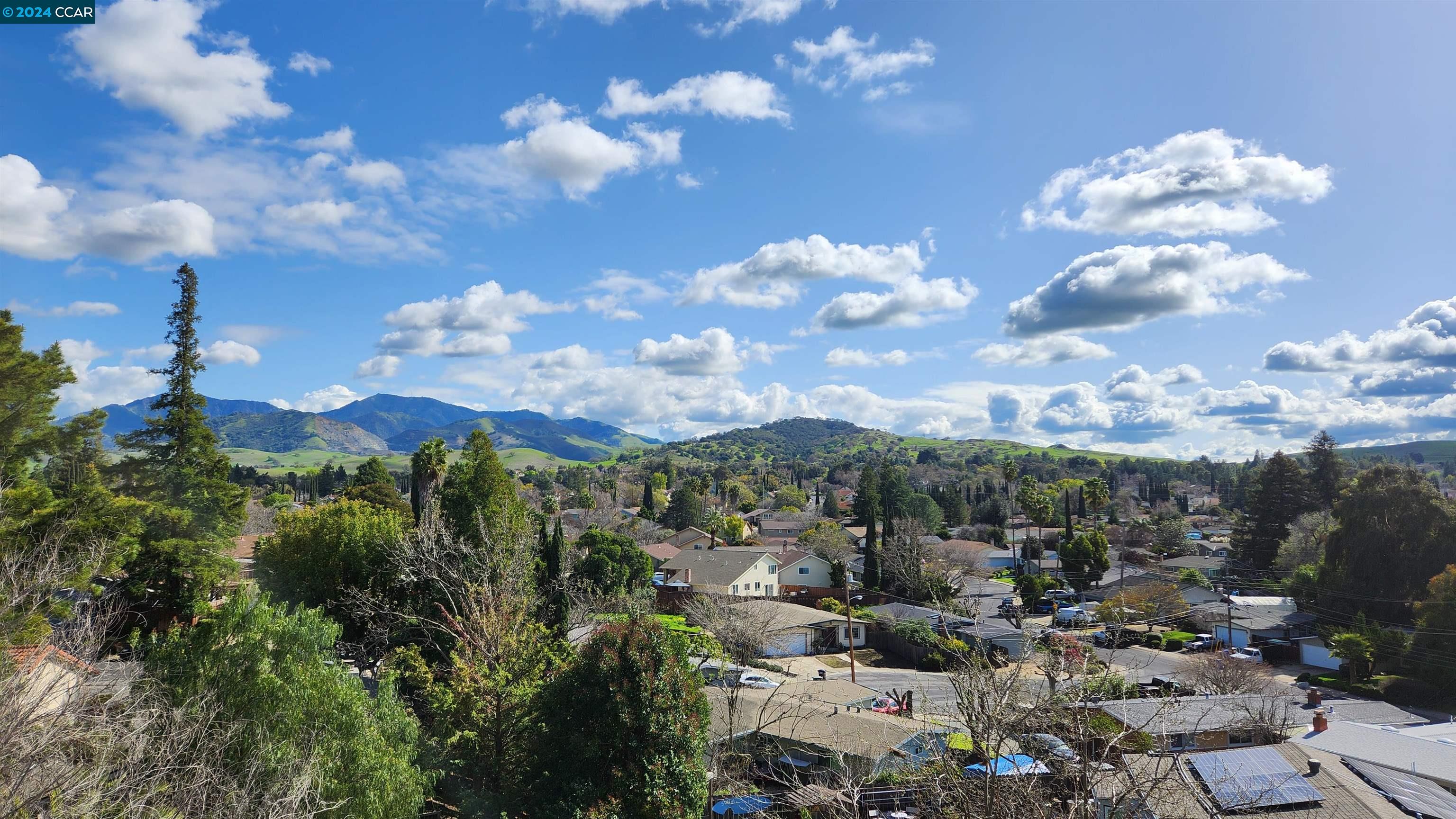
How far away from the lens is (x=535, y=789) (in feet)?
44.3

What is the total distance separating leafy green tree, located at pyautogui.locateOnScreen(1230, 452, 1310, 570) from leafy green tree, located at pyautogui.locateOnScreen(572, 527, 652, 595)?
166 ft

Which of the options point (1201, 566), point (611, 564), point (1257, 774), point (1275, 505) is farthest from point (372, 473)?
point (1275, 505)

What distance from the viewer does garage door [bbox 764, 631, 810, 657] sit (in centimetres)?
4044

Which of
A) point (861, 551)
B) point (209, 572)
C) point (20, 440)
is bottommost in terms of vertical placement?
point (861, 551)

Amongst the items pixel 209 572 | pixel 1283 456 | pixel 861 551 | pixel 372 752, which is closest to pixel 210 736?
pixel 372 752

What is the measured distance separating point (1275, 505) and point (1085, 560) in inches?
639

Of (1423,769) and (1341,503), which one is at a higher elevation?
(1341,503)

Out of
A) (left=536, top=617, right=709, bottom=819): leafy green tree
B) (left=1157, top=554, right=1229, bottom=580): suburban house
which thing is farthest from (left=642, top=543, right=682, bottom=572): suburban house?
(left=536, top=617, right=709, bottom=819): leafy green tree

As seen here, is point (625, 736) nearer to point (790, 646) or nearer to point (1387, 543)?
point (790, 646)

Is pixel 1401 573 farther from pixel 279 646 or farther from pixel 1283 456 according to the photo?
pixel 279 646

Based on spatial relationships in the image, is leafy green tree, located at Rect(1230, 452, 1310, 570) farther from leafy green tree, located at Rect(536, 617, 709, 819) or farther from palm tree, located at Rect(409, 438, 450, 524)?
leafy green tree, located at Rect(536, 617, 709, 819)

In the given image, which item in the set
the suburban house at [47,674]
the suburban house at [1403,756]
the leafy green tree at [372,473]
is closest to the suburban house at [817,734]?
the suburban house at [1403,756]

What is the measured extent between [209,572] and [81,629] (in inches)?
478

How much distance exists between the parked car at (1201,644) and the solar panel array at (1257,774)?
25.7 meters
